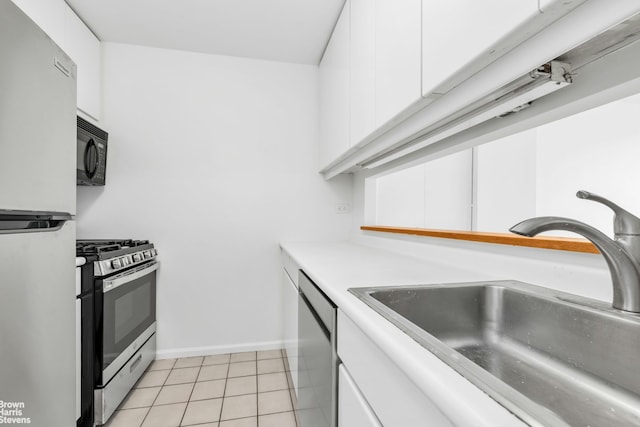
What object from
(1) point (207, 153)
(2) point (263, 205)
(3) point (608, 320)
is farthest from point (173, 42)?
(3) point (608, 320)

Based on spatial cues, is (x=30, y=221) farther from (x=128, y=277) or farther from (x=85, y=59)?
(x=85, y=59)

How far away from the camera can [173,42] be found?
7.22 ft

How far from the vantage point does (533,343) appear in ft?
2.67

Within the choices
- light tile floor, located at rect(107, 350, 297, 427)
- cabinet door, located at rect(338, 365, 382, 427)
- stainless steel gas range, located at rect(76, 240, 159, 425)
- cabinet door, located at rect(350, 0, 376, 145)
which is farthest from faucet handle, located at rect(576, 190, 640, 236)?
stainless steel gas range, located at rect(76, 240, 159, 425)

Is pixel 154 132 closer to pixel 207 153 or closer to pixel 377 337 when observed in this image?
pixel 207 153

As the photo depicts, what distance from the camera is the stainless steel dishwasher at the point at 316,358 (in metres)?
0.89

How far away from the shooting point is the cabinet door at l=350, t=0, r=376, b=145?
1.34 m

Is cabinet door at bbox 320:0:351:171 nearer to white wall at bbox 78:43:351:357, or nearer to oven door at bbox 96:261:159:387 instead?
white wall at bbox 78:43:351:357

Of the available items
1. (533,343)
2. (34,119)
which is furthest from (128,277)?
(533,343)

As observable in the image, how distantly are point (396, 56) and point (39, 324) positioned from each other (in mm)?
1443

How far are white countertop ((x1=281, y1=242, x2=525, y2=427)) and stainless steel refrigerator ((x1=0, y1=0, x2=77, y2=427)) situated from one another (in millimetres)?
849

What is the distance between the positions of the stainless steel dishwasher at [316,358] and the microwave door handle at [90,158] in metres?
1.48

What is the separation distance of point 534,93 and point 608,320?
550mm

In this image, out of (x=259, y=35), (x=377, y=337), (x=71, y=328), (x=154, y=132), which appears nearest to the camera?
(x=377, y=337)
